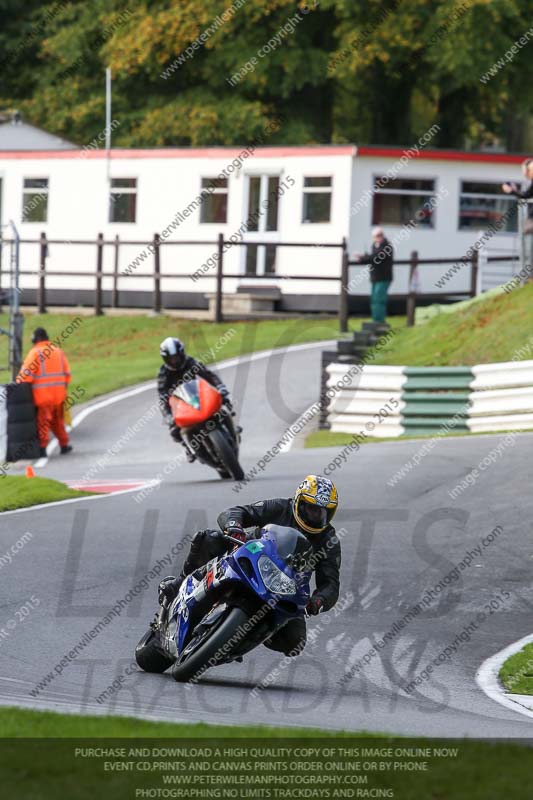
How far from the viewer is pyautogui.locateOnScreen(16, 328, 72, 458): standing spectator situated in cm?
2089

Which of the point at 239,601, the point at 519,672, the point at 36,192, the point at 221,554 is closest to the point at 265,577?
the point at 239,601

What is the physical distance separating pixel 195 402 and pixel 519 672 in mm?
7244

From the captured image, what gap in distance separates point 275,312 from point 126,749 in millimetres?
27828

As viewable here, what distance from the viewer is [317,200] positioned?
33875 mm

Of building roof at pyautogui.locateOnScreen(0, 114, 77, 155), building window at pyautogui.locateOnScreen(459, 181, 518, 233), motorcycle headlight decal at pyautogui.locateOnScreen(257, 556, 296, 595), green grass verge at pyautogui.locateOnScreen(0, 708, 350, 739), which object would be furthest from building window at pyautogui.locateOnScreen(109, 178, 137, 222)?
green grass verge at pyautogui.locateOnScreen(0, 708, 350, 739)

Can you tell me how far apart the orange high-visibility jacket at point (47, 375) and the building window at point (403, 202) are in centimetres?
1422

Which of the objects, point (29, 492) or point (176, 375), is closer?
point (29, 492)

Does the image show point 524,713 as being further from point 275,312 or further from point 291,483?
point 275,312

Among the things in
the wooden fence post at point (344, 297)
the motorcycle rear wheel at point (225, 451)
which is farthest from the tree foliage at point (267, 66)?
the motorcycle rear wheel at point (225, 451)

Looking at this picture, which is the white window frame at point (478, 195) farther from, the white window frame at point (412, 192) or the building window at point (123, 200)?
the building window at point (123, 200)

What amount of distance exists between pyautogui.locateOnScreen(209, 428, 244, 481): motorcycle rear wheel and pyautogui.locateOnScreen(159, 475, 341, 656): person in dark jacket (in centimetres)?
715

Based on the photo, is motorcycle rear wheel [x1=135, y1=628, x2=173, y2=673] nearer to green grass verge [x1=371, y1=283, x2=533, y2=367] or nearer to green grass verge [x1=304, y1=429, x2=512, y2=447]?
green grass verge [x1=304, y1=429, x2=512, y2=447]

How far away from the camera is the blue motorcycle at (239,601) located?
787 centimetres

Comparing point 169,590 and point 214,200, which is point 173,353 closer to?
point 169,590
